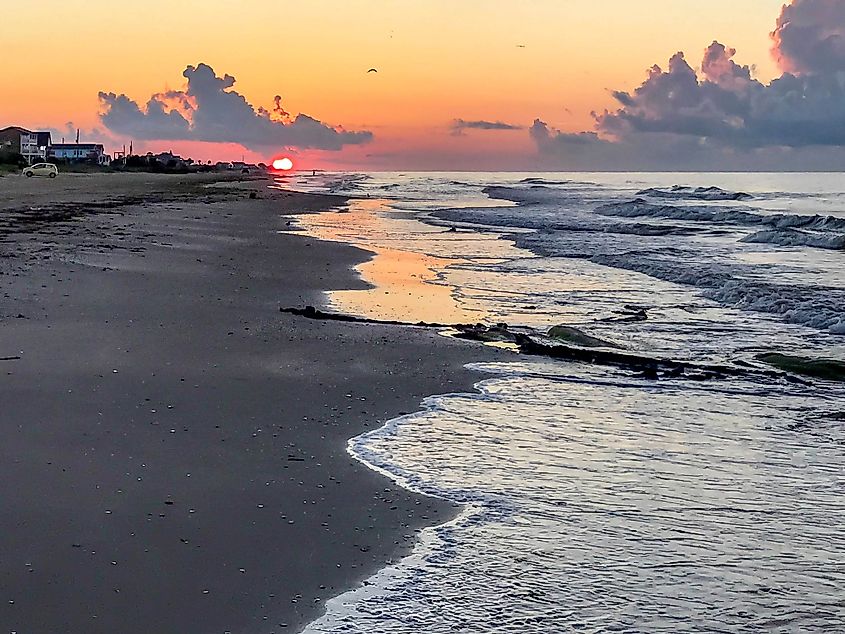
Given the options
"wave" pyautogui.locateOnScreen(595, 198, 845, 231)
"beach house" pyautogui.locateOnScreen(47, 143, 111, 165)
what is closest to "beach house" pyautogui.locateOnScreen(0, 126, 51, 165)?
"beach house" pyautogui.locateOnScreen(47, 143, 111, 165)

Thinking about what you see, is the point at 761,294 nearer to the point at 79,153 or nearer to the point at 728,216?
the point at 728,216

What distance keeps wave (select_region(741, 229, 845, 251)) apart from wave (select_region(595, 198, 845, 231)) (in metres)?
5.95

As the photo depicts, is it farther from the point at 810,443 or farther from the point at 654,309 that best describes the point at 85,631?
the point at 654,309

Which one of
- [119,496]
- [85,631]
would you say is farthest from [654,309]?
[85,631]

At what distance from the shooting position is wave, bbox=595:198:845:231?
122ft

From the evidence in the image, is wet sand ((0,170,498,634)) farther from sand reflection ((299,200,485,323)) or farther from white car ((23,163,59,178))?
white car ((23,163,59,178))

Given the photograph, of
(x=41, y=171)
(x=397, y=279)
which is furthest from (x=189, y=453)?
(x=41, y=171)

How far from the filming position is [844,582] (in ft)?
14.9

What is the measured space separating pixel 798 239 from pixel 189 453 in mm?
27485

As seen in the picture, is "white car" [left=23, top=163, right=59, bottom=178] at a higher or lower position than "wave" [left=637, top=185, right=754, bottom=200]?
lower

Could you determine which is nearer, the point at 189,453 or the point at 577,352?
the point at 189,453

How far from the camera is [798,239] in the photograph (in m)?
30.2

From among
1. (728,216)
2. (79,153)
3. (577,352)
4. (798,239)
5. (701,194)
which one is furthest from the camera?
(79,153)

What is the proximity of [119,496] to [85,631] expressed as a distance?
5.05 ft
